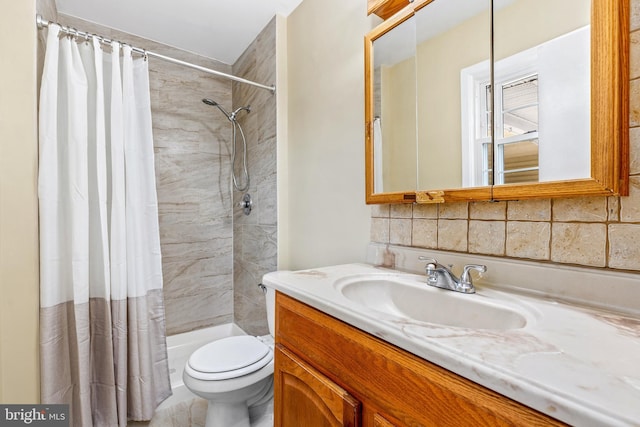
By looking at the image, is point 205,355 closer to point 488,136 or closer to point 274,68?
point 488,136

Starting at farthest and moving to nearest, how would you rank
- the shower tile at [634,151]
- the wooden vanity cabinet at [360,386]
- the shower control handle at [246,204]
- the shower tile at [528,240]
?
the shower control handle at [246,204]
the shower tile at [528,240]
the shower tile at [634,151]
the wooden vanity cabinet at [360,386]

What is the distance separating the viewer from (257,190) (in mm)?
2197

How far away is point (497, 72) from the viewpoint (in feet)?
2.96

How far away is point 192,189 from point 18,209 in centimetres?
125

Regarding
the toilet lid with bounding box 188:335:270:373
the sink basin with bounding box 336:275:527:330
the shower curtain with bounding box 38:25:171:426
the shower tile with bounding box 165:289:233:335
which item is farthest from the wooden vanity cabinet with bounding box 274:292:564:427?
the shower tile with bounding box 165:289:233:335

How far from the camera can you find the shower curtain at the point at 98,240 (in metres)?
1.33

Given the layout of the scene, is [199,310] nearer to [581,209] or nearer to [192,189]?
[192,189]

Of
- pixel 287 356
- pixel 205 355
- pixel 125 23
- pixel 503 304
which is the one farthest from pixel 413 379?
pixel 125 23

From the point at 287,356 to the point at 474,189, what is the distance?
796mm

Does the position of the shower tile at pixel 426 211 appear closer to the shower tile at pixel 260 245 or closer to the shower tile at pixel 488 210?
the shower tile at pixel 488 210

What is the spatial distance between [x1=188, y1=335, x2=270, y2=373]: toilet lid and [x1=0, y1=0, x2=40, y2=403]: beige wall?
2.17ft
